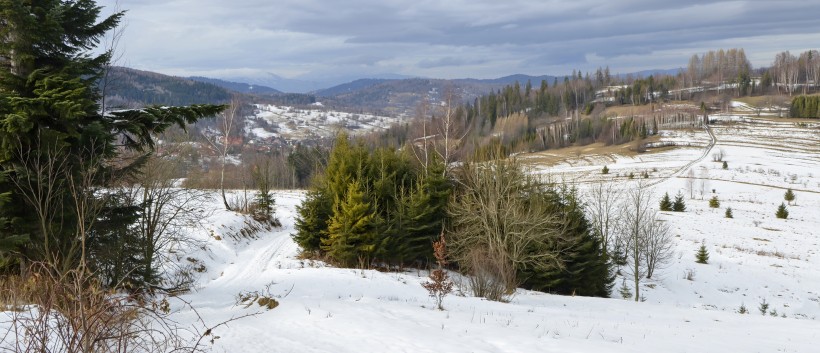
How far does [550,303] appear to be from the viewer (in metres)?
16.5

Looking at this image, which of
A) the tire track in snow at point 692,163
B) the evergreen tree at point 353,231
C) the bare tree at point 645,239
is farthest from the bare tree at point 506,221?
the tire track in snow at point 692,163

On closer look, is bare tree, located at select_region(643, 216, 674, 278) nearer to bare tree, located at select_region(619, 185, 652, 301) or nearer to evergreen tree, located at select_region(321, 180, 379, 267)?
bare tree, located at select_region(619, 185, 652, 301)

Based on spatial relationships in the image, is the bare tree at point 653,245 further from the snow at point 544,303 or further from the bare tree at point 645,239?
the snow at point 544,303

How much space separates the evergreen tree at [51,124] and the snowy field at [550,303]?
3707 millimetres

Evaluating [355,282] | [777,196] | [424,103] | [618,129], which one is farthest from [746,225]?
[618,129]

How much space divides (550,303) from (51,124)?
51.2 feet

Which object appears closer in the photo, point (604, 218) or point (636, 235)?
point (636, 235)

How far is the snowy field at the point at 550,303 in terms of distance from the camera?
8641 mm

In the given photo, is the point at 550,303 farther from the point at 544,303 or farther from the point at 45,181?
the point at 45,181

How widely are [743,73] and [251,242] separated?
194 meters

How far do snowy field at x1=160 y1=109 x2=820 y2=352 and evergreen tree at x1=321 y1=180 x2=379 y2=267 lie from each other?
1.28 meters

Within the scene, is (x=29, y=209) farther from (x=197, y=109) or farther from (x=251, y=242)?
(x=251, y=242)

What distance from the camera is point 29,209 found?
10359 mm

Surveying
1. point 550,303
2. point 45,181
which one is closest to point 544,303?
point 550,303
